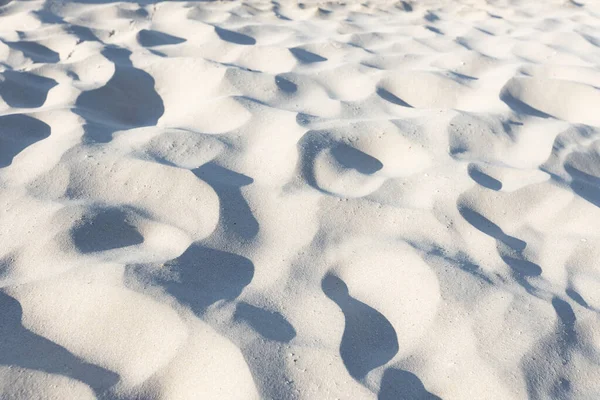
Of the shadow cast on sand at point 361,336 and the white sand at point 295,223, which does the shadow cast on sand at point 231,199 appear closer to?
the white sand at point 295,223

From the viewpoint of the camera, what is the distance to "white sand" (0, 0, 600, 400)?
1.26 meters

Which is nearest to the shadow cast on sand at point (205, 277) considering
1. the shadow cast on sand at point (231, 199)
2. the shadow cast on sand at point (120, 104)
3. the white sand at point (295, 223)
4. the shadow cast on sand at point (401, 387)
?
the white sand at point (295, 223)

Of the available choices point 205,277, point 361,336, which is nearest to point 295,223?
point 205,277

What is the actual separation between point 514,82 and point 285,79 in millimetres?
944

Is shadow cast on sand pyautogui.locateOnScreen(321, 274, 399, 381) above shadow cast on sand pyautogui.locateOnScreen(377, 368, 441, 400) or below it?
below

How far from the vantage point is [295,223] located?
165cm

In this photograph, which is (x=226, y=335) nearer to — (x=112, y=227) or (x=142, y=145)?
(x=112, y=227)

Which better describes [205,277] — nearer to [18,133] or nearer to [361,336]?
[361,336]

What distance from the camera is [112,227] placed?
5.25 feet

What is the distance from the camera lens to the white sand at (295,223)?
4.15ft

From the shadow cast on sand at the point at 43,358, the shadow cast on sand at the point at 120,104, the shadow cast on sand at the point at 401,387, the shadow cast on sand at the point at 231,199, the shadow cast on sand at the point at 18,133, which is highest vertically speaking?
the shadow cast on sand at the point at 401,387

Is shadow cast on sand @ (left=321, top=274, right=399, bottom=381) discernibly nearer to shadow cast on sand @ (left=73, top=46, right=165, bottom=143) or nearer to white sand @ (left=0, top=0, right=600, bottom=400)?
white sand @ (left=0, top=0, right=600, bottom=400)

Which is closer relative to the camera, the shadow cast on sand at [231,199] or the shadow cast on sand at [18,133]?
the shadow cast on sand at [231,199]

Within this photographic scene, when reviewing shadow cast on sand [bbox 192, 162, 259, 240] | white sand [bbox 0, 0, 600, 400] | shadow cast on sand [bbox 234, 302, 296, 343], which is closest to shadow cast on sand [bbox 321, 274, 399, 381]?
white sand [bbox 0, 0, 600, 400]
